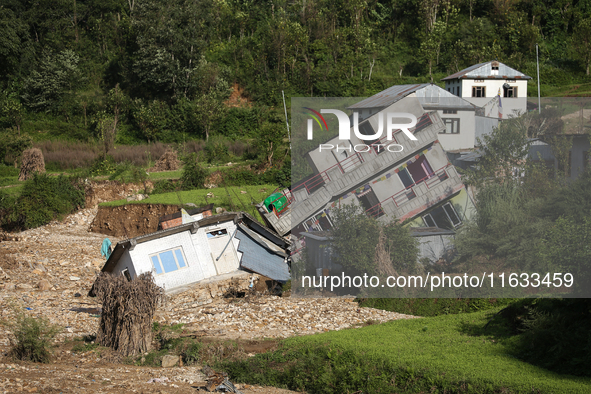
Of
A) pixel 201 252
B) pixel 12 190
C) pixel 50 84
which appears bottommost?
pixel 201 252

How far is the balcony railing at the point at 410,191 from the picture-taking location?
42.0ft

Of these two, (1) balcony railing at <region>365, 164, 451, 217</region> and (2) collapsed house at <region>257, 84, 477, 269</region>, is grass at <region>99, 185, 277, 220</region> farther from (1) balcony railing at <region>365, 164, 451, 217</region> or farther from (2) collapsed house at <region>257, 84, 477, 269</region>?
(1) balcony railing at <region>365, 164, 451, 217</region>

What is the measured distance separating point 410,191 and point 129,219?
15.0 meters

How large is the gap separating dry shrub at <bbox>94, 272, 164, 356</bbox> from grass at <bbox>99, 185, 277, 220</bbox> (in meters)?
12.1

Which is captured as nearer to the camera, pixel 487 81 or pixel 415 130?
pixel 415 130

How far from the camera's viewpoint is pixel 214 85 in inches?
1549

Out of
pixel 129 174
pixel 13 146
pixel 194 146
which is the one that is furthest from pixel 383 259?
pixel 13 146

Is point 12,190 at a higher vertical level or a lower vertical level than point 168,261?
higher

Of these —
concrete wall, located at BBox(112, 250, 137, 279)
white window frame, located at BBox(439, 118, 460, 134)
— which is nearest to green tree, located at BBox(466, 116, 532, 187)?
white window frame, located at BBox(439, 118, 460, 134)

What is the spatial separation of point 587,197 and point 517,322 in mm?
3587

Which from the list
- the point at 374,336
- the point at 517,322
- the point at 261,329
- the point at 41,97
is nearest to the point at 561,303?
the point at 517,322

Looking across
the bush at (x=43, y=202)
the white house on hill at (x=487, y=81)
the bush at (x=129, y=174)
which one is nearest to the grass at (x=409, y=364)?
the bush at (x=43, y=202)

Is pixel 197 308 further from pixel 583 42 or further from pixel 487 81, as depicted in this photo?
pixel 583 42

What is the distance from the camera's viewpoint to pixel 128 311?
35.3ft
